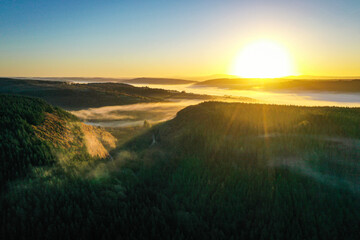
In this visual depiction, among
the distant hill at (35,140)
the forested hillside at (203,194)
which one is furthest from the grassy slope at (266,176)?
the distant hill at (35,140)

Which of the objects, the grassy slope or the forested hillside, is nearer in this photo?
the forested hillside

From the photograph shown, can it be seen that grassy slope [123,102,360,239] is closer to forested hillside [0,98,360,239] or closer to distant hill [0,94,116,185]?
forested hillside [0,98,360,239]

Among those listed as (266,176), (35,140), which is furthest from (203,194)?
(35,140)

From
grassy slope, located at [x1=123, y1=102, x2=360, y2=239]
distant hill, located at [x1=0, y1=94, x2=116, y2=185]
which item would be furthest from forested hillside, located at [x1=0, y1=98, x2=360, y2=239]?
distant hill, located at [x1=0, y1=94, x2=116, y2=185]

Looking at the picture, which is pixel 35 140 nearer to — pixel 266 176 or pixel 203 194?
pixel 203 194

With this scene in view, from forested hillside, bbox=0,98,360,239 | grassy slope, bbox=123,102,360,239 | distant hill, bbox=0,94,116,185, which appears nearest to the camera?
forested hillside, bbox=0,98,360,239

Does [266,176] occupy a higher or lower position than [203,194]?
higher

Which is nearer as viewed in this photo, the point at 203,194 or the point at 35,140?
the point at 203,194

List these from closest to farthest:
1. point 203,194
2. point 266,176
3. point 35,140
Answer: point 203,194 < point 266,176 < point 35,140

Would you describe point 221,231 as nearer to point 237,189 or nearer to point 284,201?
point 237,189

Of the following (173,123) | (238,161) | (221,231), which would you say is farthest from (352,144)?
(173,123)

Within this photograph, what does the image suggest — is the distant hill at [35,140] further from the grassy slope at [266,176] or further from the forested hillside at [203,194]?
the grassy slope at [266,176]
